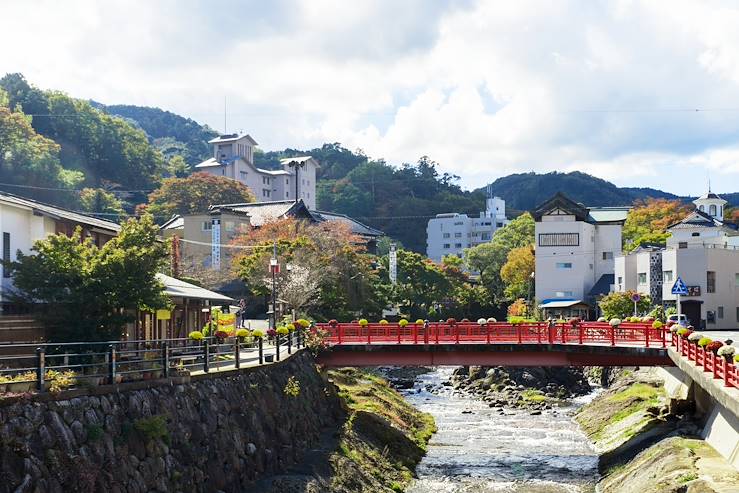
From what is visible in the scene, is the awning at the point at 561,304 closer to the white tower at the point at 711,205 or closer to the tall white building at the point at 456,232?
the white tower at the point at 711,205

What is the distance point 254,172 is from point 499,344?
9367 centimetres

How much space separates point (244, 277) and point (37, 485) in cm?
4692

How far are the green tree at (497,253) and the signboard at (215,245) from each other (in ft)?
115

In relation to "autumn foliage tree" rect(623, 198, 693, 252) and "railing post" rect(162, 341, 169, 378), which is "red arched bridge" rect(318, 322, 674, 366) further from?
"autumn foliage tree" rect(623, 198, 693, 252)

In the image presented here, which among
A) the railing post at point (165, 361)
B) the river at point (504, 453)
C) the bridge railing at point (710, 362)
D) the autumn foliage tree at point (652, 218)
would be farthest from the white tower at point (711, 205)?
the railing post at point (165, 361)

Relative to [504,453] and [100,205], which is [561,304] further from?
[100,205]

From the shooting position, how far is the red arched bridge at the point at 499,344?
36.2 metres

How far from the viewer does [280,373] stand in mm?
31906

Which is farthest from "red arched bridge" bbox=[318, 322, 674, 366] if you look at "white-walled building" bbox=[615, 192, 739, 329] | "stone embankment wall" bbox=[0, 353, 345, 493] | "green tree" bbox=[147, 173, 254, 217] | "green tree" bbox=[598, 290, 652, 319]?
"green tree" bbox=[147, 173, 254, 217]

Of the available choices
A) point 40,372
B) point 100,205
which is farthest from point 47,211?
point 100,205

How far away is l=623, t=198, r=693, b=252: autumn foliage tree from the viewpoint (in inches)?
3533

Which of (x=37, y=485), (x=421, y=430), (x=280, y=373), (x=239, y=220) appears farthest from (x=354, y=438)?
(x=239, y=220)

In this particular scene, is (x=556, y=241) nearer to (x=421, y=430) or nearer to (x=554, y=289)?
(x=554, y=289)

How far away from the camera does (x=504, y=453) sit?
37500 millimetres
